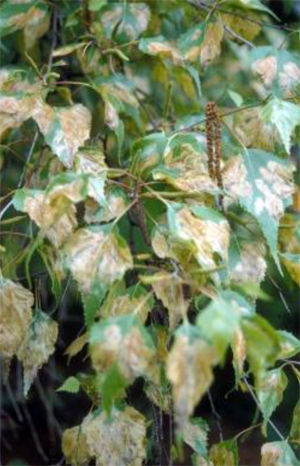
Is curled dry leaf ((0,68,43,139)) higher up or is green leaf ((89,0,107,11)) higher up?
green leaf ((89,0,107,11))

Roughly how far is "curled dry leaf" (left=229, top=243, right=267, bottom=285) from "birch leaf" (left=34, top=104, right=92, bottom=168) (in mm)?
287

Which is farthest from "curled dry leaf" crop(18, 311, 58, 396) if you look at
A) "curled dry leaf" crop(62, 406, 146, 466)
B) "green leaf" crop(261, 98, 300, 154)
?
"green leaf" crop(261, 98, 300, 154)

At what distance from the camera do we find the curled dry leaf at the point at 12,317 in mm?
966

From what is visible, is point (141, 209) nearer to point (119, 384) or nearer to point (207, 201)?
point (207, 201)

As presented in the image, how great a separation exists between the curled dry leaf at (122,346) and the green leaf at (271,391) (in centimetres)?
33

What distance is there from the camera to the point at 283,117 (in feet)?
3.09

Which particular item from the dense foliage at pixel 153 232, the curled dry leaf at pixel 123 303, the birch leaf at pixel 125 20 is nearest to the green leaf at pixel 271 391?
the dense foliage at pixel 153 232

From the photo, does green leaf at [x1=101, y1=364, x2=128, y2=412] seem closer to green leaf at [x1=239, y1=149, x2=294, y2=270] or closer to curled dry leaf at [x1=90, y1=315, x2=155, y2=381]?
curled dry leaf at [x1=90, y1=315, x2=155, y2=381]

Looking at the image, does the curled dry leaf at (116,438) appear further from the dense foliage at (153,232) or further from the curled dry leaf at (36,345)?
the curled dry leaf at (36,345)

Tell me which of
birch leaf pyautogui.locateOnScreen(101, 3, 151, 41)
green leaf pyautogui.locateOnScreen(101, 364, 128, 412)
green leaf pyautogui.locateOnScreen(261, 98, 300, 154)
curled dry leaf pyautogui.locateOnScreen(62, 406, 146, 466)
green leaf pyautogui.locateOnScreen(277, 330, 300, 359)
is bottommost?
curled dry leaf pyautogui.locateOnScreen(62, 406, 146, 466)

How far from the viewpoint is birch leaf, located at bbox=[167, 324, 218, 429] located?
Result: 0.66m

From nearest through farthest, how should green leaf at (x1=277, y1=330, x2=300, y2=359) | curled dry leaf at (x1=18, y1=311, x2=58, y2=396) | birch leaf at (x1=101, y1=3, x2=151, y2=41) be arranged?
green leaf at (x1=277, y1=330, x2=300, y2=359) → curled dry leaf at (x1=18, y1=311, x2=58, y2=396) → birch leaf at (x1=101, y1=3, x2=151, y2=41)

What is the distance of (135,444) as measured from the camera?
3.18 ft

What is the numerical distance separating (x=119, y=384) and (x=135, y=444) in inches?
11.1
